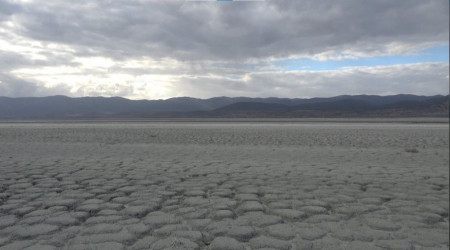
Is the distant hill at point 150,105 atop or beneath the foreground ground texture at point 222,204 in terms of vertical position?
atop

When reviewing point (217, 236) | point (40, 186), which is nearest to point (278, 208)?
point (217, 236)

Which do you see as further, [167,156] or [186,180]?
[167,156]

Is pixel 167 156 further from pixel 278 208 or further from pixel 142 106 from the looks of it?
pixel 142 106

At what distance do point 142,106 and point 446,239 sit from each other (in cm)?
13213

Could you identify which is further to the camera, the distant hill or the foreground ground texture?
the distant hill

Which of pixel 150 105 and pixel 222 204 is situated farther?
pixel 150 105

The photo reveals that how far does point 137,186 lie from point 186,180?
81 centimetres

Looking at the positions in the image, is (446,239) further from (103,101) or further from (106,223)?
(103,101)

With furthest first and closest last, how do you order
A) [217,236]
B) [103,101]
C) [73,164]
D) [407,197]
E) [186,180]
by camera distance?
[103,101], [73,164], [186,180], [407,197], [217,236]

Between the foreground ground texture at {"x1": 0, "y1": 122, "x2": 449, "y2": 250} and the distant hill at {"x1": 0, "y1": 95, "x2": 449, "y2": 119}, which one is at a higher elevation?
the distant hill at {"x1": 0, "y1": 95, "x2": 449, "y2": 119}

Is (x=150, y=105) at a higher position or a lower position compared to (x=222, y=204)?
higher

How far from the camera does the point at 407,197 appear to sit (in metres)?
4.32

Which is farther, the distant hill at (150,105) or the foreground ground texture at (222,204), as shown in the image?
the distant hill at (150,105)

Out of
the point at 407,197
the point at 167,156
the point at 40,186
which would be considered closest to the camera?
the point at 407,197
